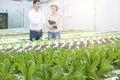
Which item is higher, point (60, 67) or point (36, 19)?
point (36, 19)

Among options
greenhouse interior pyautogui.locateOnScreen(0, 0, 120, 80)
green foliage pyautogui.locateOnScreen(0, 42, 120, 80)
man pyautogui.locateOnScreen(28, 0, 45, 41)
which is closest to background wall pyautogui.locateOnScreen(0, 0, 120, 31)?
greenhouse interior pyautogui.locateOnScreen(0, 0, 120, 80)

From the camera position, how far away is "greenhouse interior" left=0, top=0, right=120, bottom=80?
3.23 metres

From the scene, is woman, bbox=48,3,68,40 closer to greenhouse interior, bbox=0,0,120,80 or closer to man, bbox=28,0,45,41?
greenhouse interior, bbox=0,0,120,80

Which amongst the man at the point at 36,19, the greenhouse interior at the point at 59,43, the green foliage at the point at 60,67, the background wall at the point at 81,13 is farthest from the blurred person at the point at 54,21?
the background wall at the point at 81,13

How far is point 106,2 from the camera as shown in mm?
17625

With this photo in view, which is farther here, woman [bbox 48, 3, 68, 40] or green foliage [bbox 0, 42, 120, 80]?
woman [bbox 48, 3, 68, 40]

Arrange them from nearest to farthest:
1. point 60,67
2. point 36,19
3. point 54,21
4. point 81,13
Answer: point 60,67, point 36,19, point 54,21, point 81,13

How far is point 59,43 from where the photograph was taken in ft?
27.7

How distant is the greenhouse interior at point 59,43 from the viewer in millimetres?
3230

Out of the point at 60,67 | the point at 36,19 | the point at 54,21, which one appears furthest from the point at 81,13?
the point at 60,67

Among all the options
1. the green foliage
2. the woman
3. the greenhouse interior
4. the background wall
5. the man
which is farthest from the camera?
the background wall

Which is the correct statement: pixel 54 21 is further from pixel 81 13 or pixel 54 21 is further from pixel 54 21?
pixel 81 13

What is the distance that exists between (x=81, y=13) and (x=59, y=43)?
1101 centimetres

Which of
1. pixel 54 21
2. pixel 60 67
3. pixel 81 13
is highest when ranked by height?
pixel 81 13
